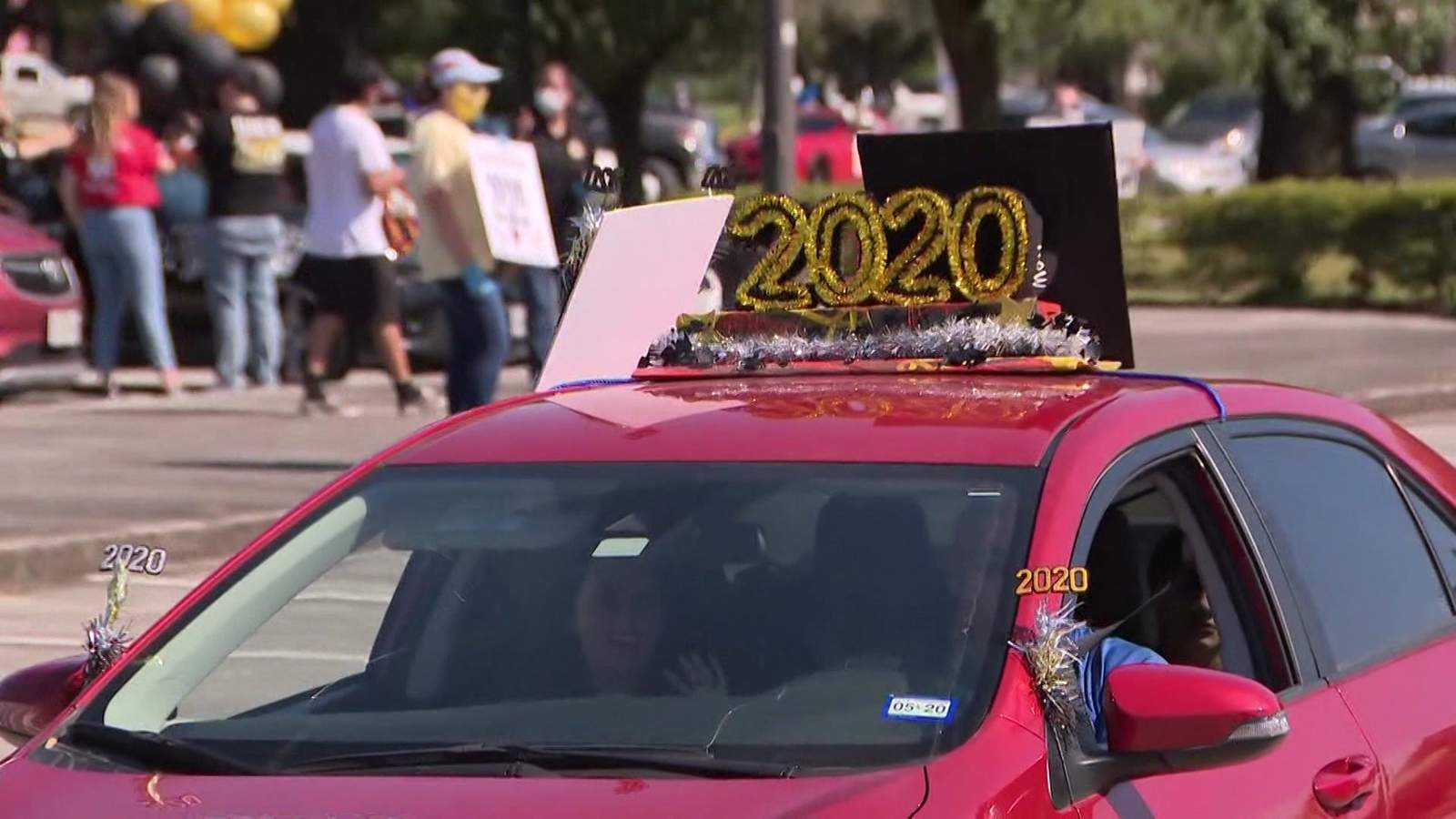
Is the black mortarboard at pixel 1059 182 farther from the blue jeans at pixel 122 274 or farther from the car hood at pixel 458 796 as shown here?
the blue jeans at pixel 122 274

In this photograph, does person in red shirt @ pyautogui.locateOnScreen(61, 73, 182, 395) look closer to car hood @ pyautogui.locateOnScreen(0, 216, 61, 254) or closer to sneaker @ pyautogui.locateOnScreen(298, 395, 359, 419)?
car hood @ pyautogui.locateOnScreen(0, 216, 61, 254)

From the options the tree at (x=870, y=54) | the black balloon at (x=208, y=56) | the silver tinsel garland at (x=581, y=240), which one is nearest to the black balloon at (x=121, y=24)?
the black balloon at (x=208, y=56)

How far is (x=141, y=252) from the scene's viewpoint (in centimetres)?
1664

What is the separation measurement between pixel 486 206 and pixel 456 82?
100cm

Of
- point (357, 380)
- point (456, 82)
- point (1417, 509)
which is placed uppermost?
point (456, 82)

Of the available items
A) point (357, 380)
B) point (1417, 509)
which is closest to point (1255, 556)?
point (1417, 509)

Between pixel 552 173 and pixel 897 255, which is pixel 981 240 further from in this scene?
pixel 552 173

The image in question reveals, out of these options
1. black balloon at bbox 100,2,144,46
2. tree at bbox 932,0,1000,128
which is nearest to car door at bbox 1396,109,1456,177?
tree at bbox 932,0,1000,128

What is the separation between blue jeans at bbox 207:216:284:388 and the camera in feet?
55.3

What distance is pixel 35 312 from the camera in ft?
52.7

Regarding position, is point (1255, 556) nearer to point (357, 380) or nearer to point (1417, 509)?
point (1417, 509)

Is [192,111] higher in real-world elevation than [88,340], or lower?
higher

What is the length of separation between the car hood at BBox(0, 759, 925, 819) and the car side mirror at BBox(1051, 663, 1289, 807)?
1.02 feet

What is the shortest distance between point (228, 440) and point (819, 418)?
36.0 feet
